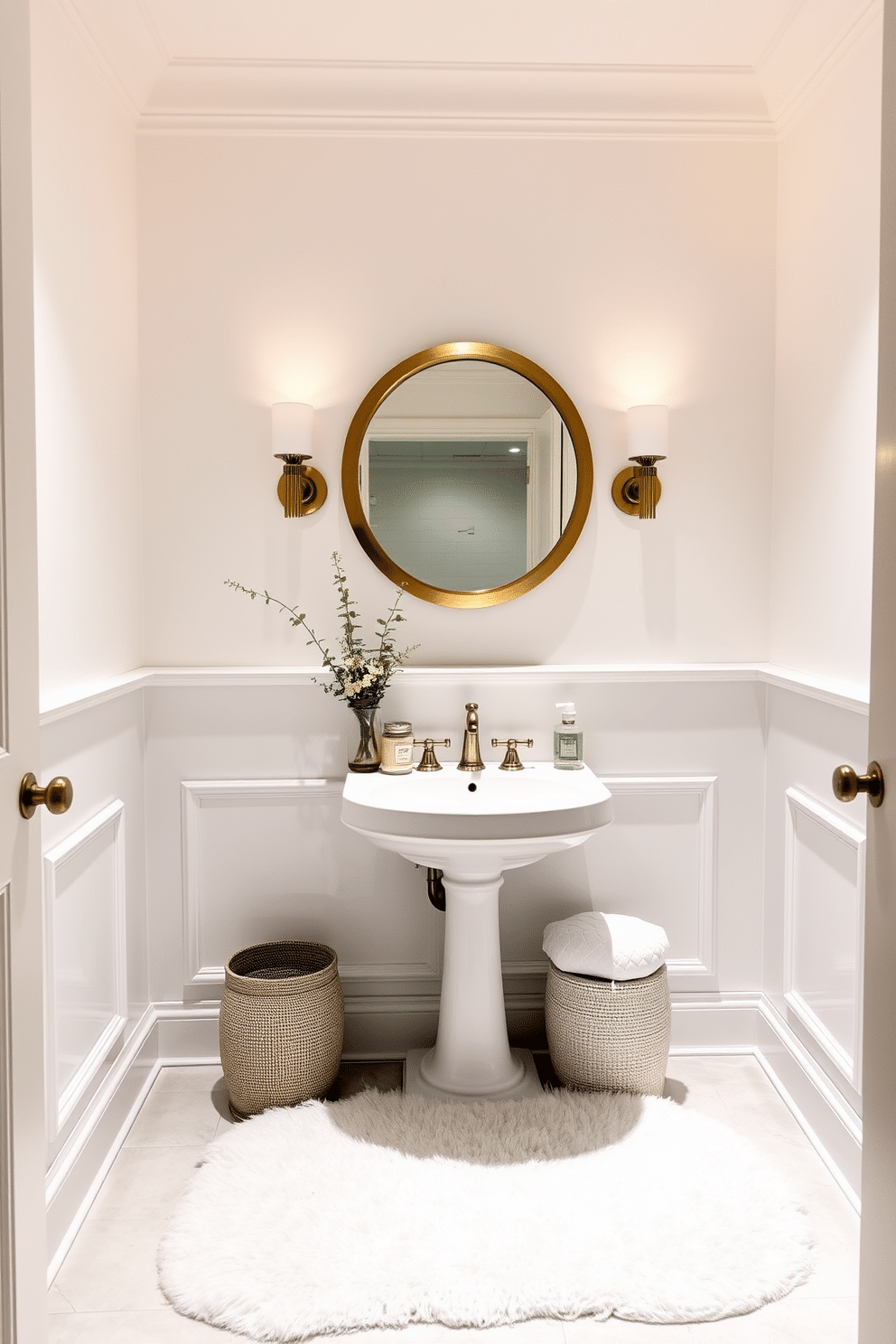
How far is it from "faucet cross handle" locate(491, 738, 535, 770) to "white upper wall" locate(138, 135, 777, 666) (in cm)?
24

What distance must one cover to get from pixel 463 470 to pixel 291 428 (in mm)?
442

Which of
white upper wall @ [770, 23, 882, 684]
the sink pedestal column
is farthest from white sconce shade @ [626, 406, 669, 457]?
the sink pedestal column

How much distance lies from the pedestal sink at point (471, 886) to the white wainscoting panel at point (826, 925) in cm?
49

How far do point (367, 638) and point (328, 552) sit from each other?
0.25 m

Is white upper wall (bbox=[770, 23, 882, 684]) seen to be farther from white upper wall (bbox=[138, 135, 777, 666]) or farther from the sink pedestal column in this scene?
the sink pedestal column

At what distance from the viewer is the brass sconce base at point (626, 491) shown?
244cm

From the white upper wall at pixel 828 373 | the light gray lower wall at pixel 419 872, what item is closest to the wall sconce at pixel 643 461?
the white upper wall at pixel 828 373

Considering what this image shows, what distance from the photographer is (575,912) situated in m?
2.47

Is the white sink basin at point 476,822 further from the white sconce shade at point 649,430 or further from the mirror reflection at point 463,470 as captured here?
the white sconce shade at point 649,430

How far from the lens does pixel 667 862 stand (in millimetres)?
2469

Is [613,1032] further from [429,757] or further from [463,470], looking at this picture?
[463,470]

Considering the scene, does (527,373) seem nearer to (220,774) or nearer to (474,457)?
(474,457)

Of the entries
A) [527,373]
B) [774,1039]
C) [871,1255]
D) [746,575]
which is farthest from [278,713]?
[871,1255]

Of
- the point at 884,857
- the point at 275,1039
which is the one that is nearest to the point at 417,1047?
the point at 275,1039
